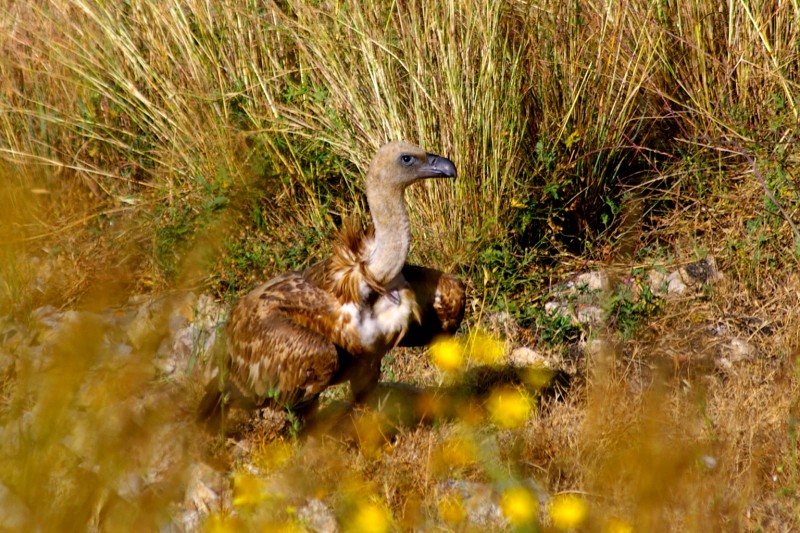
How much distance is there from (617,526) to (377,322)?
1.91m

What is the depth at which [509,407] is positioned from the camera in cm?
502

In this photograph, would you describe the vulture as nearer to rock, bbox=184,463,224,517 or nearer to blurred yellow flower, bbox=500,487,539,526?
rock, bbox=184,463,224,517

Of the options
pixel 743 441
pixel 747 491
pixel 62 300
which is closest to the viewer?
pixel 747 491

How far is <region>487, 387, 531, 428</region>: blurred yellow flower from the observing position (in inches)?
191

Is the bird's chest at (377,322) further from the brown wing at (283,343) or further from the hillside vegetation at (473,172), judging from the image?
the hillside vegetation at (473,172)

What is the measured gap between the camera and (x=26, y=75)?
7.82 m

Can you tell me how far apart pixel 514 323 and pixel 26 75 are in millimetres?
4287

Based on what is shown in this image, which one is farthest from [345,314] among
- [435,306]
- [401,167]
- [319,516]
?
[319,516]

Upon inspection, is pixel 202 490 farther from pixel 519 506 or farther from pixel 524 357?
pixel 524 357

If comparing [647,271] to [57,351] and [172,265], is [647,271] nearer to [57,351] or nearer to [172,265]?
[172,265]

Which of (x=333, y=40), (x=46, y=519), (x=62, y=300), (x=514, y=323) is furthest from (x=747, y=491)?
(x=62, y=300)

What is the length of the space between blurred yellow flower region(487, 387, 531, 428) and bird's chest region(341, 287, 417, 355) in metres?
0.63

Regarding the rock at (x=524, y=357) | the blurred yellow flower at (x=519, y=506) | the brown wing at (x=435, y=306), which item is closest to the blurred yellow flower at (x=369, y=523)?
the blurred yellow flower at (x=519, y=506)

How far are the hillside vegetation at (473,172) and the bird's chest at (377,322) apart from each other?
0.52m
